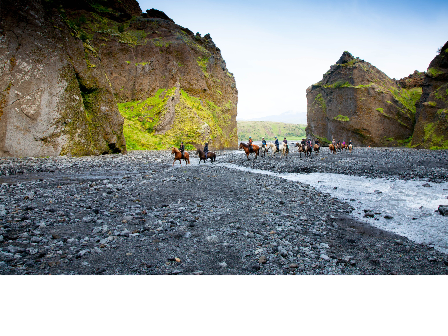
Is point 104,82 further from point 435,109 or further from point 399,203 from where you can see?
point 435,109

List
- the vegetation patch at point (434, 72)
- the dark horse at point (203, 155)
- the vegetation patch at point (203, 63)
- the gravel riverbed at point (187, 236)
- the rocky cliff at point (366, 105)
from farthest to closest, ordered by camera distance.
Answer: the vegetation patch at point (203, 63), the rocky cliff at point (366, 105), the vegetation patch at point (434, 72), the dark horse at point (203, 155), the gravel riverbed at point (187, 236)

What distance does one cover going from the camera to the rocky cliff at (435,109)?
39094 millimetres

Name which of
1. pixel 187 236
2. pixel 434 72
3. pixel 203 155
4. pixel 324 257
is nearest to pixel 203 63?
pixel 203 155

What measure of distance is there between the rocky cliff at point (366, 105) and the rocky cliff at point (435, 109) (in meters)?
11.1

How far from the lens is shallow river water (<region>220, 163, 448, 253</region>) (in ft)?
23.6

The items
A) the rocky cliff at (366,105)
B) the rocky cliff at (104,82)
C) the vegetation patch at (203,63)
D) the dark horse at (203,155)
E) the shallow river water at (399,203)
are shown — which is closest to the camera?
the shallow river water at (399,203)

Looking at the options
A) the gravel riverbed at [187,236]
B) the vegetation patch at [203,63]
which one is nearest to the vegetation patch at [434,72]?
the vegetation patch at [203,63]

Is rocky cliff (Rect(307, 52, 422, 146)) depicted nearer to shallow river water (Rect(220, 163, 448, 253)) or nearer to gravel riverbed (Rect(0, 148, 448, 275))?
shallow river water (Rect(220, 163, 448, 253))

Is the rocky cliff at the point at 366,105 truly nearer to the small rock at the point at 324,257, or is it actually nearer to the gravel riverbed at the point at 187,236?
the gravel riverbed at the point at 187,236

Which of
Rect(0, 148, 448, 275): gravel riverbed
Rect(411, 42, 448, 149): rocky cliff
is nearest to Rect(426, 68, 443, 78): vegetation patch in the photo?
Rect(411, 42, 448, 149): rocky cliff

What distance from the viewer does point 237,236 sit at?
6.05m

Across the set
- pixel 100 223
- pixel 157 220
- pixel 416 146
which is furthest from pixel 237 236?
pixel 416 146
